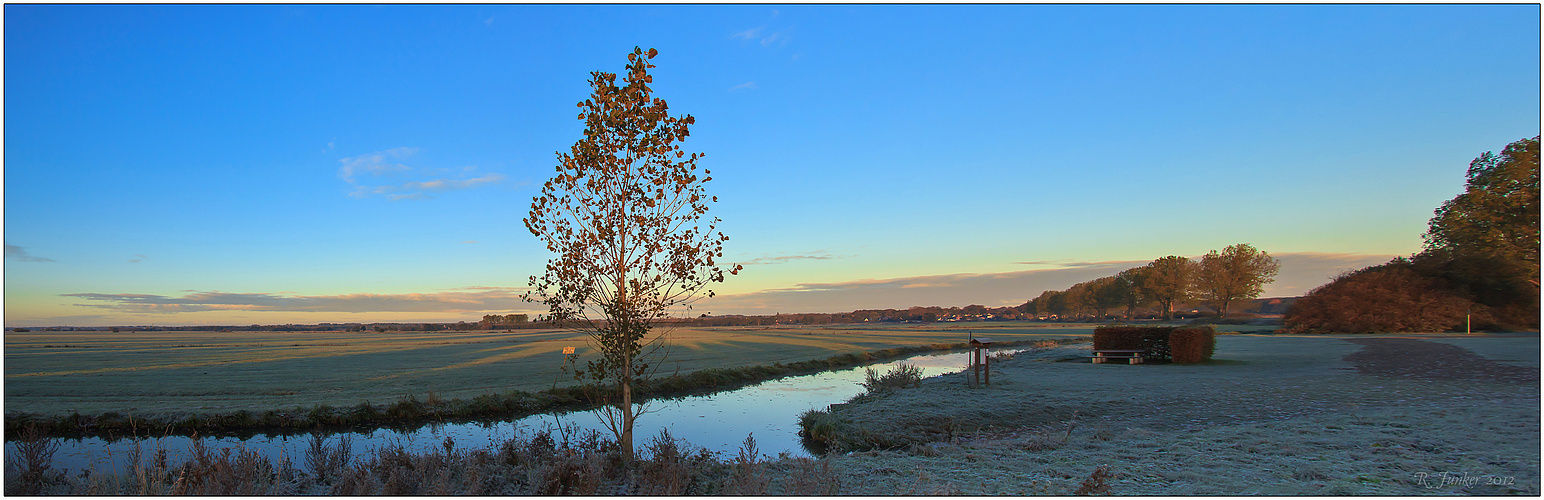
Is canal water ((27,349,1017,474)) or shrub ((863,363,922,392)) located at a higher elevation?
shrub ((863,363,922,392))

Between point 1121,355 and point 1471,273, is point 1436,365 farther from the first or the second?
point 1471,273

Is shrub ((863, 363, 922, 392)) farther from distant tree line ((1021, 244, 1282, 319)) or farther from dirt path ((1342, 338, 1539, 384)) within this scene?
distant tree line ((1021, 244, 1282, 319))

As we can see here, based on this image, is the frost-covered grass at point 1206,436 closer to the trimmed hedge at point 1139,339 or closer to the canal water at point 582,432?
the canal water at point 582,432

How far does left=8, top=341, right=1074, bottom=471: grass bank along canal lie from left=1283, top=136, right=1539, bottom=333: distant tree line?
44488 millimetres

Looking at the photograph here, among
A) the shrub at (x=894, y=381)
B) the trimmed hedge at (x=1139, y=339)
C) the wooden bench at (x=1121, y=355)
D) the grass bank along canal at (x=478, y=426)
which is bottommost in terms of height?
the grass bank along canal at (x=478, y=426)

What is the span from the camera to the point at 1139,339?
26.0 meters

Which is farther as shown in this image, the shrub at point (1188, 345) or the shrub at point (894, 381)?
the shrub at point (1188, 345)

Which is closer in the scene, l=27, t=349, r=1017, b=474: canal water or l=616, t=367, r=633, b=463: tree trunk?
l=616, t=367, r=633, b=463: tree trunk

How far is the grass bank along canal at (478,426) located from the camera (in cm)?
1439

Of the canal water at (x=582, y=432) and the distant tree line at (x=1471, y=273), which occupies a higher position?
the distant tree line at (x=1471, y=273)

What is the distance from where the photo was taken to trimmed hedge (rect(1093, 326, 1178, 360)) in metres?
25.8

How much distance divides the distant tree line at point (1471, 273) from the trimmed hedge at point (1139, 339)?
32333 mm

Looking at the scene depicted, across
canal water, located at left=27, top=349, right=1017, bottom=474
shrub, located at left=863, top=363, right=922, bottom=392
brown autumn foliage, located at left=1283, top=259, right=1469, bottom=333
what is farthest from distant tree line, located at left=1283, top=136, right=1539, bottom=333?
canal water, located at left=27, top=349, right=1017, bottom=474

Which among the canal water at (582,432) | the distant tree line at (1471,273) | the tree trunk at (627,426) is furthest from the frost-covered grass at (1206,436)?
the distant tree line at (1471,273)
